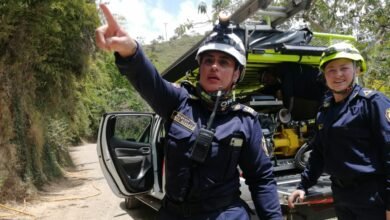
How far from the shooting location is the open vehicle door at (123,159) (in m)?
4.19

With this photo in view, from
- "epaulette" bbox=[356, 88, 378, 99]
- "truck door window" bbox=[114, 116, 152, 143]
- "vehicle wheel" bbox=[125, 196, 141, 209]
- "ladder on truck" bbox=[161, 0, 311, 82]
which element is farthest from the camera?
"vehicle wheel" bbox=[125, 196, 141, 209]

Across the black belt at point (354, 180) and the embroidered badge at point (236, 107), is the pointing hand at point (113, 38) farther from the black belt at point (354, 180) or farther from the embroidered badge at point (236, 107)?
the black belt at point (354, 180)

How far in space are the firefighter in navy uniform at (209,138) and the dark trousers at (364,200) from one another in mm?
658

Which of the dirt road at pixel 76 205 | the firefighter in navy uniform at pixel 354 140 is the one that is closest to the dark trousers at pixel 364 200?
the firefighter in navy uniform at pixel 354 140

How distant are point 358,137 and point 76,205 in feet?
21.6

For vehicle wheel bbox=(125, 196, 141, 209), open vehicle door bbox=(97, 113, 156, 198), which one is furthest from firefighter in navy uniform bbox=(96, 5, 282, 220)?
vehicle wheel bbox=(125, 196, 141, 209)

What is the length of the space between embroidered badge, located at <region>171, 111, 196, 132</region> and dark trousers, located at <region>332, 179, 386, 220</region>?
1.21 meters

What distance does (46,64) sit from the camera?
8469 mm

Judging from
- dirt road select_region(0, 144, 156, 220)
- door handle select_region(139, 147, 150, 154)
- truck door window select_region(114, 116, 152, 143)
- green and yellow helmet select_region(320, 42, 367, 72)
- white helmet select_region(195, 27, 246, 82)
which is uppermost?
white helmet select_region(195, 27, 246, 82)

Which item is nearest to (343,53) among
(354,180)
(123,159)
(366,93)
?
(366,93)

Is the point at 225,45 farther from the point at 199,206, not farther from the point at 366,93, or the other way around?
the point at 366,93

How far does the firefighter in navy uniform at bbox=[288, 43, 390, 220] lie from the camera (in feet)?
7.73

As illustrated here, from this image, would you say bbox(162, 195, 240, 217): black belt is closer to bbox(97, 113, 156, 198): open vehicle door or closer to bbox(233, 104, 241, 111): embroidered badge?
bbox(233, 104, 241, 111): embroidered badge

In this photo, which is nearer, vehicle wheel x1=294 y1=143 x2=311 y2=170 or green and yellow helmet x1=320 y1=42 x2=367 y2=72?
green and yellow helmet x1=320 y1=42 x2=367 y2=72
